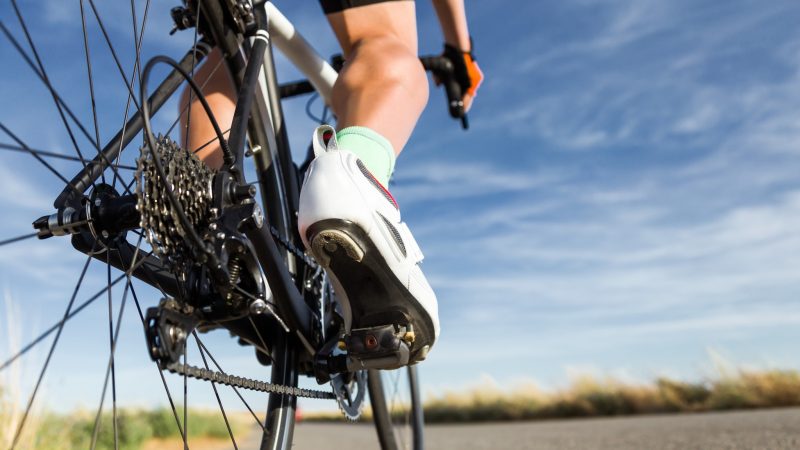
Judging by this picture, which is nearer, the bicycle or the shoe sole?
the bicycle

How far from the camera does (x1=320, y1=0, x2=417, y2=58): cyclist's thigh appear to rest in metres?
1.51

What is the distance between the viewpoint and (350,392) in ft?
5.41

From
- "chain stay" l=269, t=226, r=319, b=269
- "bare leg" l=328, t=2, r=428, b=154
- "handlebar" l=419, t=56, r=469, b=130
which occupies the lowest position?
"chain stay" l=269, t=226, r=319, b=269

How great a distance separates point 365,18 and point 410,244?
0.59 metres

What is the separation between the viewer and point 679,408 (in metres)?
8.25

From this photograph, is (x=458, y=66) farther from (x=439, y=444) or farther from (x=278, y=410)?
(x=439, y=444)

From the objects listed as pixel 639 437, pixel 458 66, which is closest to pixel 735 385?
pixel 639 437

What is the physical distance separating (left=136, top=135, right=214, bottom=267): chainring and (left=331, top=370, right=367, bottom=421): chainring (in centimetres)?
65

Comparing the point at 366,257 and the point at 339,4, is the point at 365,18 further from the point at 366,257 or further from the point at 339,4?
the point at 366,257

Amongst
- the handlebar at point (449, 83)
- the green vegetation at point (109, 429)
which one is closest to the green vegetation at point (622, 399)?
the green vegetation at point (109, 429)

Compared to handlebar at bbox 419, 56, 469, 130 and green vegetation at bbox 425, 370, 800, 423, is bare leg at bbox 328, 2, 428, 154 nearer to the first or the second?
handlebar at bbox 419, 56, 469, 130

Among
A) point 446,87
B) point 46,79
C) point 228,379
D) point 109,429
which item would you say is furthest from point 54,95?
point 109,429

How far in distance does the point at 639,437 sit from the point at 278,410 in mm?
3610

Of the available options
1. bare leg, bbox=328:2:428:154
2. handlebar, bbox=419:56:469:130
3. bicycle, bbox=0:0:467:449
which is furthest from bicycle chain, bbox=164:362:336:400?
handlebar, bbox=419:56:469:130
